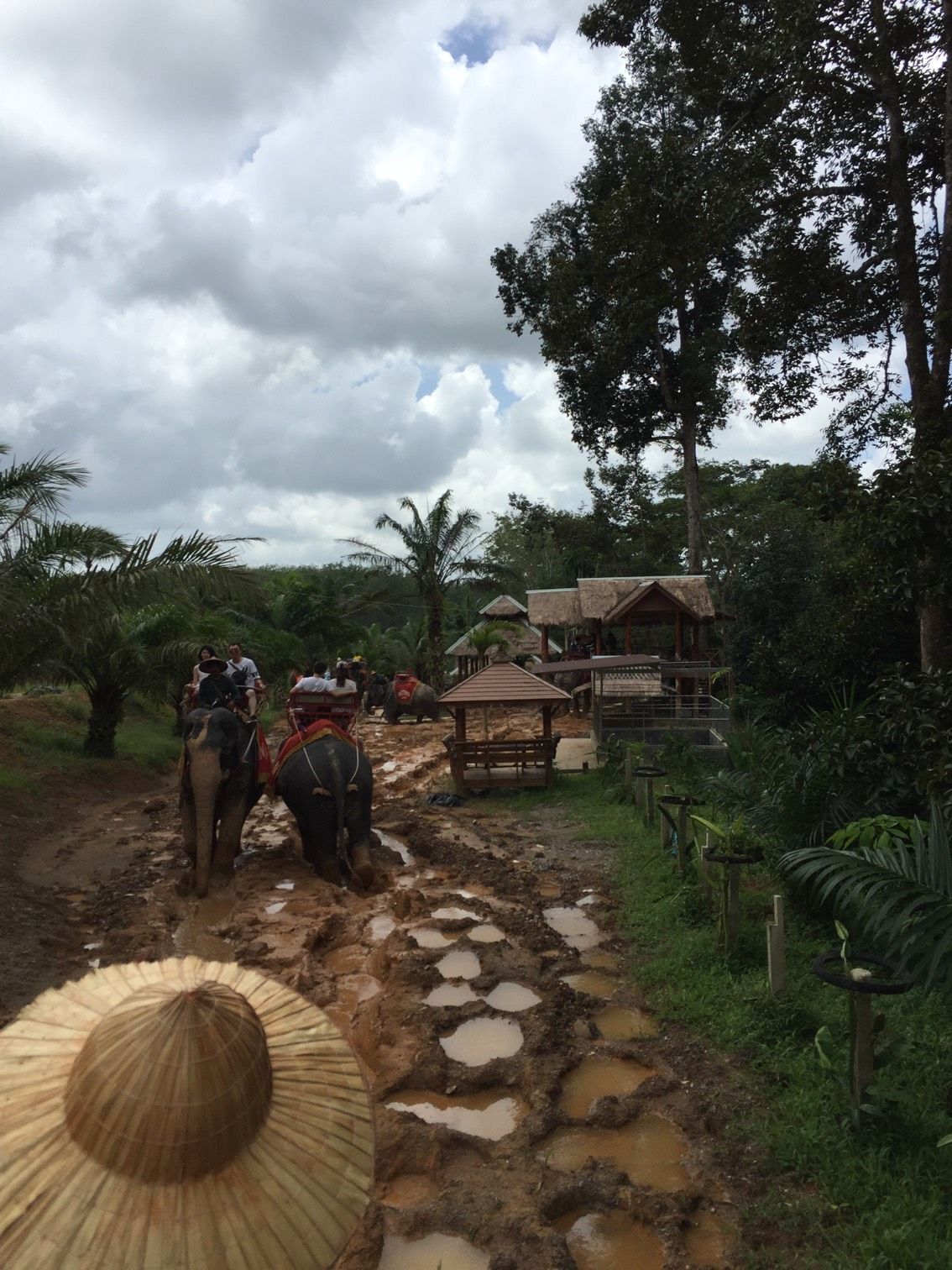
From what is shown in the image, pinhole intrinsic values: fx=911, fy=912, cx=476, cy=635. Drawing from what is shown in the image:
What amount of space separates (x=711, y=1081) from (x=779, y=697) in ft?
32.8

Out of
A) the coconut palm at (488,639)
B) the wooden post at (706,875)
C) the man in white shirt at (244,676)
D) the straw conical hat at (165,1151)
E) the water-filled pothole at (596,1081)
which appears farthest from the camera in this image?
the coconut palm at (488,639)

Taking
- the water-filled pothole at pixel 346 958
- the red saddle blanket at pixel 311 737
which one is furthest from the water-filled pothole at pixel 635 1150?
the red saddle blanket at pixel 311 737

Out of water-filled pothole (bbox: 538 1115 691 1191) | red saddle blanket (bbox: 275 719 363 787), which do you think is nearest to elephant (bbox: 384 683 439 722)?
red saddle blanket (bbox: 275 719 363 787)

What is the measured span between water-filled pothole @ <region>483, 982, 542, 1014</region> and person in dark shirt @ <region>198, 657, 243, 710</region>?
391 cm

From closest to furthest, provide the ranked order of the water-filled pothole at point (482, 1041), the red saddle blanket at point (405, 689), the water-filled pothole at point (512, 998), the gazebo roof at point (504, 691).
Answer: the water-filled pothole at point (482, 1041), the water-filled pothole at point (512, 998), the gazebo roof at point (504, 691), the red saddle blanket at point (405, 689)

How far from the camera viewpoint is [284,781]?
8680 millimetres

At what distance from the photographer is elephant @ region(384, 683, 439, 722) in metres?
23.7

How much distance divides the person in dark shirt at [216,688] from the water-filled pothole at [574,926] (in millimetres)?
3575

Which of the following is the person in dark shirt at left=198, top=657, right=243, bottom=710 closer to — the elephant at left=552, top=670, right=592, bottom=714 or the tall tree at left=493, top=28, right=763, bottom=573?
the tall tree at left=493, top=28, right=763, bottom=573

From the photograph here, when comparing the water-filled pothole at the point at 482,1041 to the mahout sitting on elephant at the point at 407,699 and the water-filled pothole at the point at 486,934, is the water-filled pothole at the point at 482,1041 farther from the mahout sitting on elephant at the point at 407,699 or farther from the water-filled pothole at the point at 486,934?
the mahout sitting on elephant at the point at 407,699

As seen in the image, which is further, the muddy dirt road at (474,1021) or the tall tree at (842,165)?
the tall tree at (842,165)

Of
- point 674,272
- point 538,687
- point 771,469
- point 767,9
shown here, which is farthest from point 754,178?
point 771,469

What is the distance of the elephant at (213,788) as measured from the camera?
25.4 ft

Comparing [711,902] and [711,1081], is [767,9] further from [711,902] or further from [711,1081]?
[711,1081]
